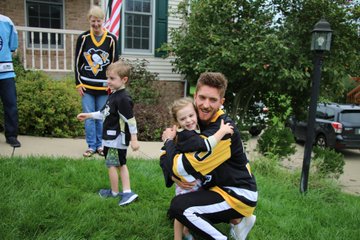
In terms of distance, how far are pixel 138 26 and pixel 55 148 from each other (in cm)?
643

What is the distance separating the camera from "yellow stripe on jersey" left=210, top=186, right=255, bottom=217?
265 centimetres

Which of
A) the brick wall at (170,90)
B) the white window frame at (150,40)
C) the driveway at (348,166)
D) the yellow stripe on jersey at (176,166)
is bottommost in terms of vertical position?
the driveway at (348,166)

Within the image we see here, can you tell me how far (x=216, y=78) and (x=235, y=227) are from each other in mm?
1237

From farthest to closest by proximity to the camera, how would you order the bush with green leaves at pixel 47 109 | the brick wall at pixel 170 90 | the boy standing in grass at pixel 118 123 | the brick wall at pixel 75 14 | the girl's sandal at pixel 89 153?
the brick wall at pixel 170 90, the brick wall at pixel 75 14, the bush with green leaves at pixel 47 109, the girl's sandal at pixel 89 153, the boy standing in grass at pixel 118 123

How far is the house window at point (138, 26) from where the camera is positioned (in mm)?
10758

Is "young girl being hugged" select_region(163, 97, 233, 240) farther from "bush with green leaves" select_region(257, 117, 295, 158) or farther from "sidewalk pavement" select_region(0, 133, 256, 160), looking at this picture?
"bush with green leaves" select_region(257, 117, 295, 158)

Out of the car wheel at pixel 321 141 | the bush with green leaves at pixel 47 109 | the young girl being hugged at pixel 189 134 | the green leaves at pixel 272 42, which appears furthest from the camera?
the car wheel at pixel 321 141

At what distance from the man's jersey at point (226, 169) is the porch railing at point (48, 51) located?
779 centimetres

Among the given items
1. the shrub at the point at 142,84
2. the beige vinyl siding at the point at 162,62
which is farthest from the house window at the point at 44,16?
the shrub at the point at 142,84

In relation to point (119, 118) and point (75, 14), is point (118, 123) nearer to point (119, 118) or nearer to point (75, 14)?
point (119, 118)

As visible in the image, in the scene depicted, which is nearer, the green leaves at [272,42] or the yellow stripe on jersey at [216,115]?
the yellow stripe on jersey at [216,115]

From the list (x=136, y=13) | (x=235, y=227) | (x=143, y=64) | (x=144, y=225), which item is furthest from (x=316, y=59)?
(x=136, y=13)

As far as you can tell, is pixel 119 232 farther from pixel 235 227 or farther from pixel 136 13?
pixel 136 13

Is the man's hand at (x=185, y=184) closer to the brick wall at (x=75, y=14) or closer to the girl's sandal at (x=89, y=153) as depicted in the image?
the girl's sandal at (x=89, y=153)
